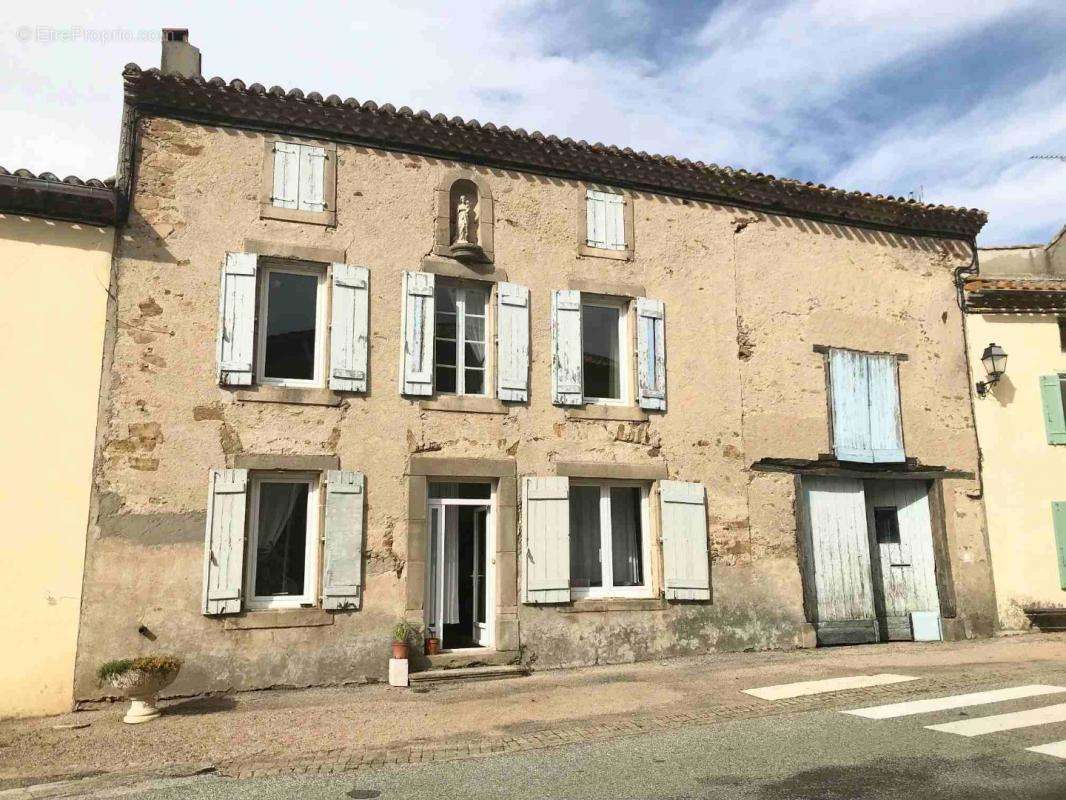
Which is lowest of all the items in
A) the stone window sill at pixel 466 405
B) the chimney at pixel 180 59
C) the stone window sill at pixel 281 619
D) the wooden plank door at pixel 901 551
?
the stone window sill at pixel 281 619

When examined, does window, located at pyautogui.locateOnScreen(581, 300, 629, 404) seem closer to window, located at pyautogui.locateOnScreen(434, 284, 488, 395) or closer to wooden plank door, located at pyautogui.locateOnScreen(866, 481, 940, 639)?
window, located at pyautogui.locateOnScreen(434, 284, 488, 395)

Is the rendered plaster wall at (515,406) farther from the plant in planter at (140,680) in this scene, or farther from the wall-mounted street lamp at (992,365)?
the plant in planter at (140,680)

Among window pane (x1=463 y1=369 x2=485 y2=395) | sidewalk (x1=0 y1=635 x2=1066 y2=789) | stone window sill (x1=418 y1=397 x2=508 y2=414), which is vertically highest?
window pane (x1=463 y1=369 x2=485 y2=395)

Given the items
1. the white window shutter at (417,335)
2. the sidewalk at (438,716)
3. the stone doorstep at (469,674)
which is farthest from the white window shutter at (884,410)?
the white window shutter at (417,335)

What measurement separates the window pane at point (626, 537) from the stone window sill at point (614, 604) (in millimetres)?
304

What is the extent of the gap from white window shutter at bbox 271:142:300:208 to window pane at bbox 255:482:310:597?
293 centimetres

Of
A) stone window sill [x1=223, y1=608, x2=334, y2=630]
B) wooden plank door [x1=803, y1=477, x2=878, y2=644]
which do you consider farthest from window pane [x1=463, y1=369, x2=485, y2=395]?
wooden plank door [x1=803, y1=477, x2=878, y2=644]

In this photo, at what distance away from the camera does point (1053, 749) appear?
16.6ft

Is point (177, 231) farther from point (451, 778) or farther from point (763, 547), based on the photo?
point (763, 547)

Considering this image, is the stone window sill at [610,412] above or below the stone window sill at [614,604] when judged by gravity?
above

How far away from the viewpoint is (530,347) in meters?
9.20

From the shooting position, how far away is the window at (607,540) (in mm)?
9219

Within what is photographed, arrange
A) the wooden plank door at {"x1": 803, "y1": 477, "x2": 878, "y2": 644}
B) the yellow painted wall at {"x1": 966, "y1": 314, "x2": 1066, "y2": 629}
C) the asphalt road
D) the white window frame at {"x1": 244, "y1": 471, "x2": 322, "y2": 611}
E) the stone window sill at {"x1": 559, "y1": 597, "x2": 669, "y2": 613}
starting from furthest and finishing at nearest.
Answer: the yellow painted wall at {"x1": 966, "y1": 314, "x2": 1066, "y2": 629} < the wooden plank door at {"x1": 803, "y1": 477, "x2": 878, "y2": 644} < the stone window sill at {"x1": 559, "y1": 597, "x2": 669, "y2": 613} < the white window frame at {"x1": 244, "y1": 471, "x2": 322, "y2": 611} < the asphalt road

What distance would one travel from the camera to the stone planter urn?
6508mm
